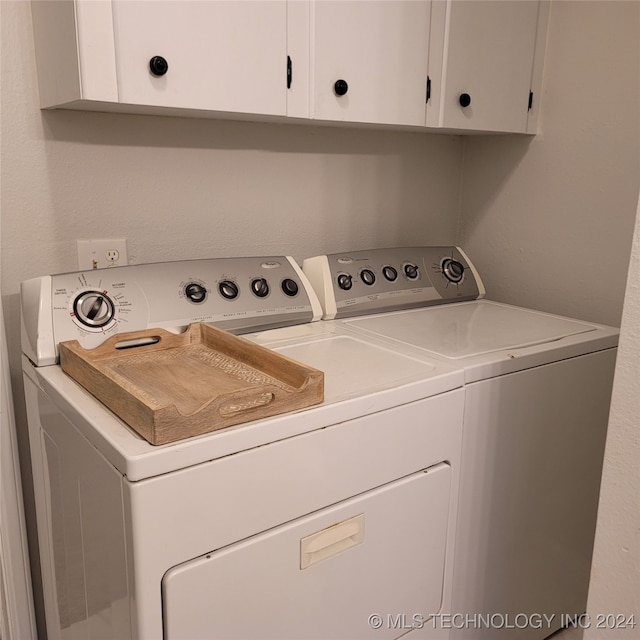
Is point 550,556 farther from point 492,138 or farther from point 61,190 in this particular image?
point 61,190

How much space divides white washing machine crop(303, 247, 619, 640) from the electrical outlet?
47 centimetres

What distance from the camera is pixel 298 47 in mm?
1334

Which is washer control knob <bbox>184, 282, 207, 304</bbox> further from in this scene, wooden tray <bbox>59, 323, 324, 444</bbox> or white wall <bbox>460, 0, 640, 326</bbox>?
white wall <bbox>460, 0, 640, 326</bbox>

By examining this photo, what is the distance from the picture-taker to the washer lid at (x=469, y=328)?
1368mm

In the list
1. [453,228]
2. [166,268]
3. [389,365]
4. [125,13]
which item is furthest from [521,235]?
[125,13]

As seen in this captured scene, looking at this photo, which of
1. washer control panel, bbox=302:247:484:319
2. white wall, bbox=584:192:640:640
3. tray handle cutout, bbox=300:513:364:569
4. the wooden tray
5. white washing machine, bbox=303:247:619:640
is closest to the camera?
white wall, bbox=584:192:640:640

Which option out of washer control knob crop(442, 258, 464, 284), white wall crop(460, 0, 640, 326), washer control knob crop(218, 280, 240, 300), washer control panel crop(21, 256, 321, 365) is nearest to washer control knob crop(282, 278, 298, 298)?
washer control panel crop(21, 256, 321, 365)

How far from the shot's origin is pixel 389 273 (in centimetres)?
169

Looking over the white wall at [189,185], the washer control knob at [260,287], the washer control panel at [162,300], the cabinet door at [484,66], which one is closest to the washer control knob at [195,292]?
the washer control panel at [162,300]

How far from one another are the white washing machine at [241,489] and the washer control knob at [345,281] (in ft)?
0.53

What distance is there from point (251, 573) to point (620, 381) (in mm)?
627

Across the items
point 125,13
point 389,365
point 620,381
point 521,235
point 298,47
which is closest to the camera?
point 620,381

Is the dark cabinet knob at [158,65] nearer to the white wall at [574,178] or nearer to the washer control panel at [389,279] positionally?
the washer control panel at [389,279]

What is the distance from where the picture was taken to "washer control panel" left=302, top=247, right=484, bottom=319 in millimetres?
1568
